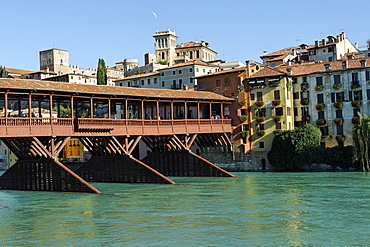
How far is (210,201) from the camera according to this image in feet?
84.0

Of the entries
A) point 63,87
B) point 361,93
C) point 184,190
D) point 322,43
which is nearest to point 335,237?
point 184,190

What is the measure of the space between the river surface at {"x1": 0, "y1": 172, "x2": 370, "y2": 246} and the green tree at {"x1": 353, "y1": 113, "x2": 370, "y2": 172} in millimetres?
8032

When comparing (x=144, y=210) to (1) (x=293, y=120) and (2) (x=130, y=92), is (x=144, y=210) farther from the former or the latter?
A: (1) (x=293, y=120)

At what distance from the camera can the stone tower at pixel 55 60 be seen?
394 ft

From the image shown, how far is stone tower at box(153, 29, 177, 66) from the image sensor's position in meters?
109

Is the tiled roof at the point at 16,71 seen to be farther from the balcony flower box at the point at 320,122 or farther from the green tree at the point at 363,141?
the green tree at the point at 363,141

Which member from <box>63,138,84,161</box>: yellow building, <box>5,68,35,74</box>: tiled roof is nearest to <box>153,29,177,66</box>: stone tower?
<box>5,68,35,74</box>: tiled roof

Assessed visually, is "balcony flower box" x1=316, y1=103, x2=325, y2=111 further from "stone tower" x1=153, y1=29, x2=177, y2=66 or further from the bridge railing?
"stone tower" x1=153, y1=29, x2=177, y2=66

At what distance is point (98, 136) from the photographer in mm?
33469

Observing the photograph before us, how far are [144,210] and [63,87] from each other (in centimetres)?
1207

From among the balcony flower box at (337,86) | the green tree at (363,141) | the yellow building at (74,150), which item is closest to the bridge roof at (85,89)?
the balcony flower box at (337,86)

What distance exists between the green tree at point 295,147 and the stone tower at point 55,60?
83.6 meters

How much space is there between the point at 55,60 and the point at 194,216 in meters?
105

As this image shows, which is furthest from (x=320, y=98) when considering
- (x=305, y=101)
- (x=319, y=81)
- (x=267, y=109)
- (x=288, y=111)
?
(x=267, y=109)
